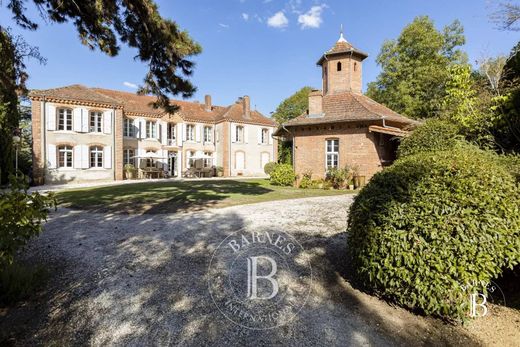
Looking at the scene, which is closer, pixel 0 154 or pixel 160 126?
pixel 0 154

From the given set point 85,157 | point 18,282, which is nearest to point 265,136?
point 85,157

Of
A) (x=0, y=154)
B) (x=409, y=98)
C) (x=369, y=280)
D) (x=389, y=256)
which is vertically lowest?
(x=369, y=280)

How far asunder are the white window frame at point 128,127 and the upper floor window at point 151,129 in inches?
53.3

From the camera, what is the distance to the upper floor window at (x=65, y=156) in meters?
20.1

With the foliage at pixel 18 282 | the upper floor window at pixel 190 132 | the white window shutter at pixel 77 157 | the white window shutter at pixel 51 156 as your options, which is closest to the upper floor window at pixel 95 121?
the white window shutter at pixel 77 157

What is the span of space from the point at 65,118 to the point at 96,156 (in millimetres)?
3404

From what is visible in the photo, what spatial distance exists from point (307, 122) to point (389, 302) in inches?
521

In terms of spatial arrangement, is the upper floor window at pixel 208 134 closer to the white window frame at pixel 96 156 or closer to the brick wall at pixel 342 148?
the white window frame at pixel 96 156

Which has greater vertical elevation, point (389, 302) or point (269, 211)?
point (269, 211)

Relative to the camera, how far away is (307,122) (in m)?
15.6

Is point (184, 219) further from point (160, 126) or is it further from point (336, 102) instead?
point (160, 126)

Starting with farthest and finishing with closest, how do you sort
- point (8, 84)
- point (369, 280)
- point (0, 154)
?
point (8, 84), point (0, 154), point (369, 280)

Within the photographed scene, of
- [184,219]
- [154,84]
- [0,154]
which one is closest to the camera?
[0,154]

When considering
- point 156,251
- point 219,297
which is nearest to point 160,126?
point 156,251
